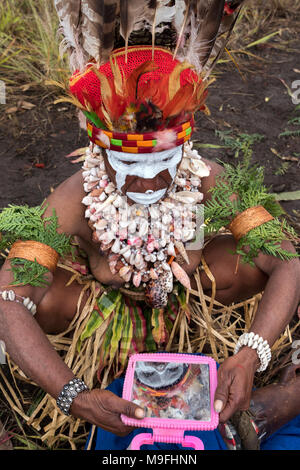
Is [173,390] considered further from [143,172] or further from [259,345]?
[143,172]

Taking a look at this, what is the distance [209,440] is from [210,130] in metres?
2.38

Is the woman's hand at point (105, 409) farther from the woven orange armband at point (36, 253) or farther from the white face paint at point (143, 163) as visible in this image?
the white face paint at point (143, 163)

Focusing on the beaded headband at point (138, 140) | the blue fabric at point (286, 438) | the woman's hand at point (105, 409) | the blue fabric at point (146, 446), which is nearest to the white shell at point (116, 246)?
the beaded headband at point (138, 140)

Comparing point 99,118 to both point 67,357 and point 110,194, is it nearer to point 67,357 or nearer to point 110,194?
point 110,194

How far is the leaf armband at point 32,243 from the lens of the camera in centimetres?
160

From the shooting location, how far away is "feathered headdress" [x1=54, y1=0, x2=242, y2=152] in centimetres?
138

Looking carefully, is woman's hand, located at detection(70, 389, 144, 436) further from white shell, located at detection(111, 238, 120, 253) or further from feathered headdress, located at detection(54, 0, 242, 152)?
feathered headdress, located at detection(54, 0, 242, 152)

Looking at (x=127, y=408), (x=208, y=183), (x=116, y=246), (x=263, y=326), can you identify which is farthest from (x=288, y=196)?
(x=127, y=408)

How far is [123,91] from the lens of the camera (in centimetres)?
140

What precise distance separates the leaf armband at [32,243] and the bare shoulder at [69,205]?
6 cm

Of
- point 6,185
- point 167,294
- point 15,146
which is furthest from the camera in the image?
point 15,146

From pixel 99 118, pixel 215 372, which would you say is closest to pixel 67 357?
pixel 215 372

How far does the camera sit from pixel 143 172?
155 cm

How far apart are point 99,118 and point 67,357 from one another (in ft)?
3.64
